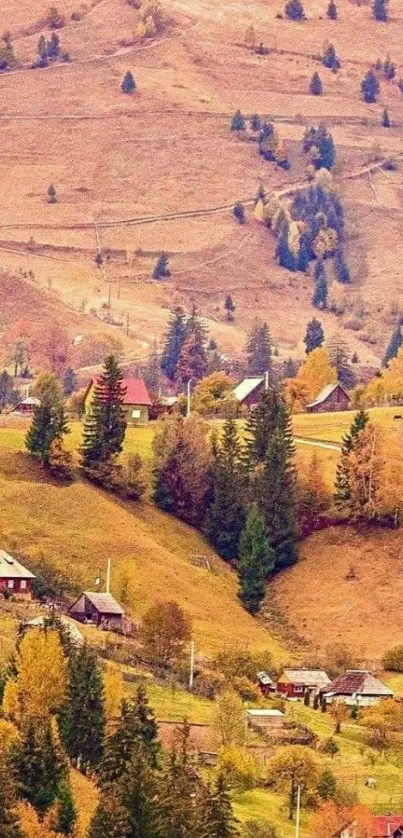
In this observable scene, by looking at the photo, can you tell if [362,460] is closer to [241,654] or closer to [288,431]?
[288,431]

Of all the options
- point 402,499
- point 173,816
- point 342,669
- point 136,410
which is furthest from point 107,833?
point 136,410

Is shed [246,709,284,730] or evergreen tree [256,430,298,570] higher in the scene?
shed [246,709,284,730]

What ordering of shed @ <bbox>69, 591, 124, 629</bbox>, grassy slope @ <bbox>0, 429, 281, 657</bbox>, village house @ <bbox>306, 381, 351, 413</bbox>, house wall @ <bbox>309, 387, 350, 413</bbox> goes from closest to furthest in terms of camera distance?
shed @ <bbox>69, 591, 124, 629</bbox> < grassy slope @ <bbox>0, 429, 281, 657</bbox> < house wall @ <bbox>309, 387, 350, 413</bbox> < village house @ <bbox>306, 381, 351, 413</bbox>

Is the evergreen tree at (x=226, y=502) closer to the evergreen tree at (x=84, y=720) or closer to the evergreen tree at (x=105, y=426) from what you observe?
the evergreen tree at (x=105, y=426)

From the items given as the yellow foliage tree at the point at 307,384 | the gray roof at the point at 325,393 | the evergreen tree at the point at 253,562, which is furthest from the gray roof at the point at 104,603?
the gray roof at the point at 325,393

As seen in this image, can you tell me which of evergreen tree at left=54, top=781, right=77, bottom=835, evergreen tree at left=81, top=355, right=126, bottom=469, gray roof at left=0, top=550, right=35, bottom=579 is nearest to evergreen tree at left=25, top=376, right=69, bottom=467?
evergreen tree at left=81, top=355, right=126, bottom=469

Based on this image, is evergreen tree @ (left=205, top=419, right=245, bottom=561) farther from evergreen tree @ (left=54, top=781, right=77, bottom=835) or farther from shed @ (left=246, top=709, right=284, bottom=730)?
evergreen tree @ (left=54, top=781, right=77, bottom=835)

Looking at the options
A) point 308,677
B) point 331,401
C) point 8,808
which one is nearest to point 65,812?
point 8,808

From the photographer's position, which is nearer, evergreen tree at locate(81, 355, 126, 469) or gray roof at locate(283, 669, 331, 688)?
gray roof at locate(283, 669, 331, 688)

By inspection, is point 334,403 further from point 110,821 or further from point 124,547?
point 110,821

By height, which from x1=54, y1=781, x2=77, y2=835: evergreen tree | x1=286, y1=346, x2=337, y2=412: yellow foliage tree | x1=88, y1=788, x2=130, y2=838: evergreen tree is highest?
x1=88, y1=788, x2=130, y2=838: evergreen tree
